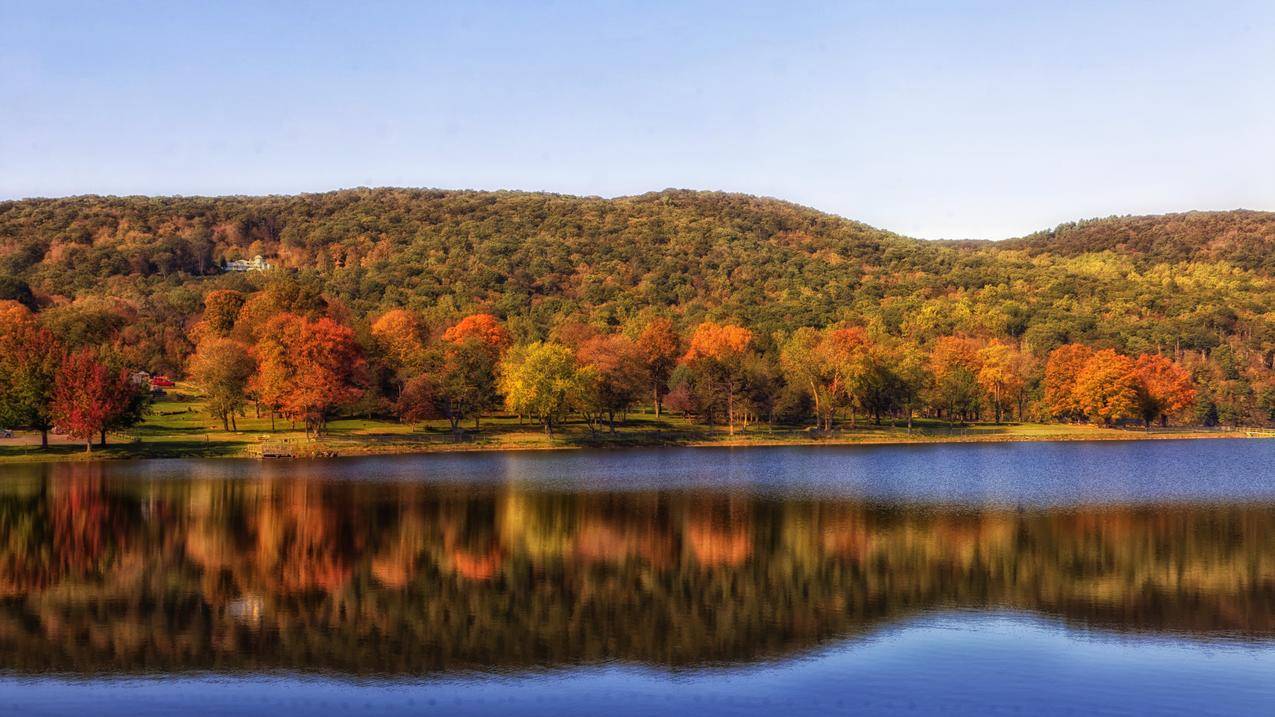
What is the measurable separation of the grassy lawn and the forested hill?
19.4m

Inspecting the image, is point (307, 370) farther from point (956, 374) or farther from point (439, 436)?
point (956, 374)

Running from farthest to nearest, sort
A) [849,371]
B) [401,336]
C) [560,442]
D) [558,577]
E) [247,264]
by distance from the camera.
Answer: [247,264]
[401,336]
[849,371]
[560,442]
[558,577]

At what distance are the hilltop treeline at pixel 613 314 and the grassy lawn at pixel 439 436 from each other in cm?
241

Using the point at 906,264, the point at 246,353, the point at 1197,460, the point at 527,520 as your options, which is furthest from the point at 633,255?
the point at 527,520

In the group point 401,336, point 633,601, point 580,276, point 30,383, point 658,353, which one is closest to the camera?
point 633,601

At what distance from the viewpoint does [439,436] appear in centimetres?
8475

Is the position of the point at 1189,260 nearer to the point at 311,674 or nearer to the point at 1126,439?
the point at 1126,439

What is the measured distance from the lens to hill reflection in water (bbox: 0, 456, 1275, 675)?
21.8 m

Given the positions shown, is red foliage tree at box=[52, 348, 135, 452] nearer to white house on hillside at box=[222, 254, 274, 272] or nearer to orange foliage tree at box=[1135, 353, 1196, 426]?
white house on hillside at box=[222, 254, 274, 272]

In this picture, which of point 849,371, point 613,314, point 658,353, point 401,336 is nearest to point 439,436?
point 401,336

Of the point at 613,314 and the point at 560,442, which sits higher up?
the point at 613,314

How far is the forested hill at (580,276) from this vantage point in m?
133

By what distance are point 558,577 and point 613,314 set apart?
11299 centimetres

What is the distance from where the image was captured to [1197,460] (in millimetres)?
73625
